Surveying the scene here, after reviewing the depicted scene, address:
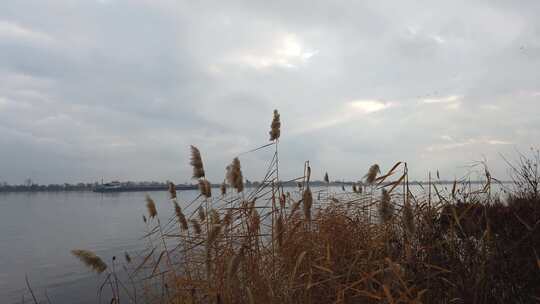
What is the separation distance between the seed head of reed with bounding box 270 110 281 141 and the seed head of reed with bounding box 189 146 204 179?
1121 mm

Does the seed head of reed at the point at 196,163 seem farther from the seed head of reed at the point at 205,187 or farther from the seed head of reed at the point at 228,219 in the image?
the seed head of reed at the point at 228,219

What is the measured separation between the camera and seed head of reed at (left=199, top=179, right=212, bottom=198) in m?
4.62

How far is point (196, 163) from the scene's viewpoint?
4531mm

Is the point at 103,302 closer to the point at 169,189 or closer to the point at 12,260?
the point at 169,189

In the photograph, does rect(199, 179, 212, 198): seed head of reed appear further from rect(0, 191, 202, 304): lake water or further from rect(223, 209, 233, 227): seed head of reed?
rect(0, 191, 202, 304): lake water

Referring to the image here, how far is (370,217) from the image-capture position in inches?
204

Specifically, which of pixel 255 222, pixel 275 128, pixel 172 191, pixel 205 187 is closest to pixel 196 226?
pixel 205 187

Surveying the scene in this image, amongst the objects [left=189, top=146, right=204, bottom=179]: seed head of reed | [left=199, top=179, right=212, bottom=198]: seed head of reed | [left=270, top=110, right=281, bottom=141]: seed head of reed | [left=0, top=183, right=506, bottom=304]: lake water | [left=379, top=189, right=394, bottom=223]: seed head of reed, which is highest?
[left=270, top=110, right=281, bottom=141]: seed head of reed

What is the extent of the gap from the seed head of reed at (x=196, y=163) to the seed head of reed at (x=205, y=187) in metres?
0.14

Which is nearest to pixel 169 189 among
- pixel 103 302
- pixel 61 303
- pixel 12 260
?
pixel 103 302

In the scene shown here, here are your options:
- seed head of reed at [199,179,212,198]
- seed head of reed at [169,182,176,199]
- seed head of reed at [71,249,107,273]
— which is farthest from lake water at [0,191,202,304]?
seed head of reed at [71,249,107,273]

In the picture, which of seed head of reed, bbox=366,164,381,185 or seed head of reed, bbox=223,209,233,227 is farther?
seed head of reed, bbox=223,209,233,227

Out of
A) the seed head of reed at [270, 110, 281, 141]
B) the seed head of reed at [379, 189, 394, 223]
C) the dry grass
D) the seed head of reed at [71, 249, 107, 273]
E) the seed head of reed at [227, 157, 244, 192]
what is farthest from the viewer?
the seed head of reed at [270, 110, 281, 141]

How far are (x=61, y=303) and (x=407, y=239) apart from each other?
13057mm
